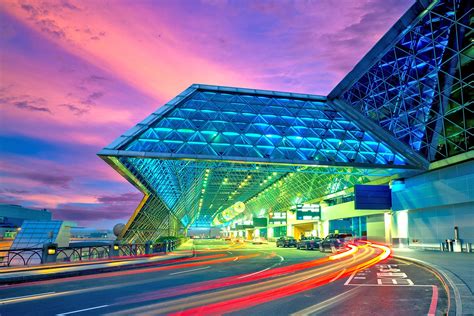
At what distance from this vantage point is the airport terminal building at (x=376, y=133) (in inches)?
1220

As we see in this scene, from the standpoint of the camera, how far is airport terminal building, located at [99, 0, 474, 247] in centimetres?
3100

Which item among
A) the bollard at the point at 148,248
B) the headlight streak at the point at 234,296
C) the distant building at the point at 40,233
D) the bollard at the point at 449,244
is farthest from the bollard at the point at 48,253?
the bollard at the point at 449,244

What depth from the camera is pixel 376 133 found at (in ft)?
132

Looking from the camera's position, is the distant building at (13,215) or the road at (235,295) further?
the distant building at (13,215)

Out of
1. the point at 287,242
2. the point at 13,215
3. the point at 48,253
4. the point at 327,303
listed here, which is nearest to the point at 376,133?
the point at 287,242

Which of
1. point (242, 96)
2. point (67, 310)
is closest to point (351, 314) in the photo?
point (67, 310)

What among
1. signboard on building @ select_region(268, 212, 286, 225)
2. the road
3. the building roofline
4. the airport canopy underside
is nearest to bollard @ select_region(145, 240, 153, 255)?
the airport canopy underside

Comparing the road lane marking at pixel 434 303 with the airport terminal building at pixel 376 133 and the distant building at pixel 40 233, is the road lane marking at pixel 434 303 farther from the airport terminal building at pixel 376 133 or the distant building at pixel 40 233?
the distant building at pixel 40 233

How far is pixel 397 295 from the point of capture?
39.9 feet

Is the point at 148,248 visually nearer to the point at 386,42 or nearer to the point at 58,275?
the point at 58,275

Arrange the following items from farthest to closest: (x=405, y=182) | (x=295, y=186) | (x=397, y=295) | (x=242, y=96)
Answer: (x=295, y=186) → (x=242, y=96) → (x=405, y=182) → (x=397, y=295)

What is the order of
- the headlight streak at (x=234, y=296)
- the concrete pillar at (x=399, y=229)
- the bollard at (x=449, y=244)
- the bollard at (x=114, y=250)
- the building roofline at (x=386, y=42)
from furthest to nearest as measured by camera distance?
the concrete pillar at (x=399, y=229), the bollard at (x=449, y=244), the bollard at (x=114, y=250), the building roofline at (x=386, y=42), the headlight streak at (x=234, y=296)

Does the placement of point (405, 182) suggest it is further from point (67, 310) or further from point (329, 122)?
point (67, 310)

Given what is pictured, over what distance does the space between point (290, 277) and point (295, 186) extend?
5521cm
